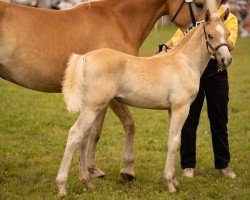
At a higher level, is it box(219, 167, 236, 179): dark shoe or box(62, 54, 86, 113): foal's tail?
box(62, 54, 86, 113): foal's tail

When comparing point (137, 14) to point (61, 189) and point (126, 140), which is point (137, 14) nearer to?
point (126, 140)

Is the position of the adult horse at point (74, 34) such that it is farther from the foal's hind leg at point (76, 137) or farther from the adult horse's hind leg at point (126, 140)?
the foal's hind leg at point (76, 137)

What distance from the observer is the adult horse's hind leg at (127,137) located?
5625 millimetres

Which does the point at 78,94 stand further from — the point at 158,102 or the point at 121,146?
the point at 121,146

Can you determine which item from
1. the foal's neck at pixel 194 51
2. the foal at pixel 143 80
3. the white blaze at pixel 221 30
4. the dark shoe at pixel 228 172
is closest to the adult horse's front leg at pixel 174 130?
the foal at pixel 143 80

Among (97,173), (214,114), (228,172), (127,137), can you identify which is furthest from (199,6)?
(97,173)

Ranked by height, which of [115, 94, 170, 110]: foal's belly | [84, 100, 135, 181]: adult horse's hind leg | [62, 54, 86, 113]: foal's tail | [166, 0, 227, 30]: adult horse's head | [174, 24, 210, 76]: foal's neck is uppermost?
[166, 0, 227, 30]: adult horse's head

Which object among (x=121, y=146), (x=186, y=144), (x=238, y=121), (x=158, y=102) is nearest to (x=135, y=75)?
(x=158, y=102)

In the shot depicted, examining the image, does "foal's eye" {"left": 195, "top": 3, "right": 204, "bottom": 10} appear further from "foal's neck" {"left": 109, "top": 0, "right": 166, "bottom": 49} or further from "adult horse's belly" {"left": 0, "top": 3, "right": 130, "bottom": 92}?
"adult horse's belly" {"left": 0, "top": 3, "right": 130, "bottom": 92}

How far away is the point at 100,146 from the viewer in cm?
718

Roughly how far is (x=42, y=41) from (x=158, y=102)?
1.41m

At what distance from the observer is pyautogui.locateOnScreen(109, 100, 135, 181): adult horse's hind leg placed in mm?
5625

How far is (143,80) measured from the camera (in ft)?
15.9

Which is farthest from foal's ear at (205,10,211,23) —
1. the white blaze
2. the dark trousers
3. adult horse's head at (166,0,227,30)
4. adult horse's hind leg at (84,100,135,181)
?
adult horse's hind leg at (84,100,135,181)
